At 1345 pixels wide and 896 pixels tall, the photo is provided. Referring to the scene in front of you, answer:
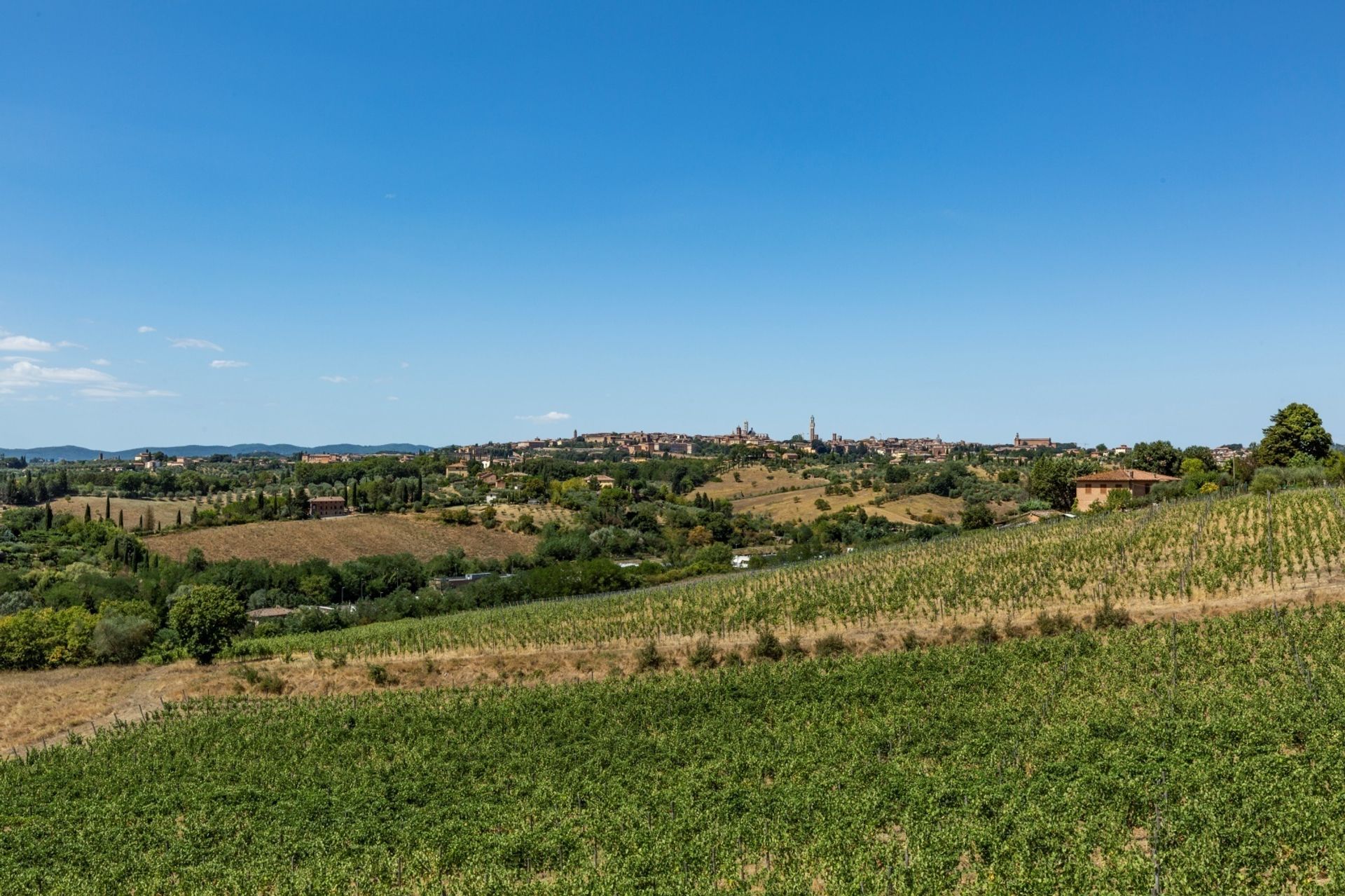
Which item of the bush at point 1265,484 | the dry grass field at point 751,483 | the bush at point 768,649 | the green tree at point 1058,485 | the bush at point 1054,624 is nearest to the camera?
the bush at point 1054,624

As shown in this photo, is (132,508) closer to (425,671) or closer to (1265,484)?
(425,671)

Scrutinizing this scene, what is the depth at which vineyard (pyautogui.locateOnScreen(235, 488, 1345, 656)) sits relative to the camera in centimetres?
3647

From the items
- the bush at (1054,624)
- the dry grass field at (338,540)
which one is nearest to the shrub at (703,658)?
the bush at (1054,624)

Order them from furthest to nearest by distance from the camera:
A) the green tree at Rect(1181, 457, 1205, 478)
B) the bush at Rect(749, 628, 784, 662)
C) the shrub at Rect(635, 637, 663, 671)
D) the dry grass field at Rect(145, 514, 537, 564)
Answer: the green tree at Rect(1181, 457, 1205, 478)
the dry grass field at Rect(145, 514, 537, 564)
the shrub at Rect(635, 637, 663, 671)
the bush at Rect(749, 628, 784, 662)

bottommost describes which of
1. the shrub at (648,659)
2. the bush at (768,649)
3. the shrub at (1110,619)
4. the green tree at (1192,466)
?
the shrub at (648,659)

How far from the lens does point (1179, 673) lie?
25484mm

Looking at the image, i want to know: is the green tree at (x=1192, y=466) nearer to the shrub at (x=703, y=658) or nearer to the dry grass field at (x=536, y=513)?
the dry grass field at (x=536, y=513)

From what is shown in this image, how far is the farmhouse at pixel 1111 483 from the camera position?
257ft

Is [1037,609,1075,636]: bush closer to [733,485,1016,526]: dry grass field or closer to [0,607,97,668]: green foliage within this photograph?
[0,607,97,668]: green foliage

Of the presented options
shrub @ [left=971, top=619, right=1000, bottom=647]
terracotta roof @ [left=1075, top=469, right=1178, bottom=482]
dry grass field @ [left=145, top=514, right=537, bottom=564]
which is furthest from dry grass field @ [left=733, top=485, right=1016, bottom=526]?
shrub @ [left=971, top=619, right=1000, bottom=647]

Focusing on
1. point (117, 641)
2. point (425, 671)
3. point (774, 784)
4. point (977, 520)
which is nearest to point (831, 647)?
point (774, 784)

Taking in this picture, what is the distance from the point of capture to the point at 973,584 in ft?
133

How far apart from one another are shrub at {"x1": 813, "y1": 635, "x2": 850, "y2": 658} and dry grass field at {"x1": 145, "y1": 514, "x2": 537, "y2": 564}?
57735 mm

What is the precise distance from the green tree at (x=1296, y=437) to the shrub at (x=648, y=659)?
224 feet
